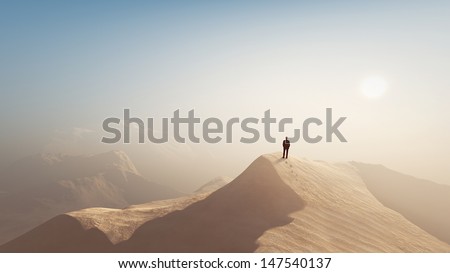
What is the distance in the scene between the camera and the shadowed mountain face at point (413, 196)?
123ft

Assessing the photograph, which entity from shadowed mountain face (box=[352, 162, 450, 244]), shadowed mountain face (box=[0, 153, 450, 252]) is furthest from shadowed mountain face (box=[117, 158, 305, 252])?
shadowed mountain face (box=[352, 162, 450, 244])

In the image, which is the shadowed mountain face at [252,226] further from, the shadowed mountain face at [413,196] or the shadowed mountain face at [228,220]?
the shadowed mountain face at [413,196]

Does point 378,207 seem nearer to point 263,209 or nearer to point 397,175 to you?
point 263,209

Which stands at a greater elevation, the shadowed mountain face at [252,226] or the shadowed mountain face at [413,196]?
the shadowed mountain face at [252,226]

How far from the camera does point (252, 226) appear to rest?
18.9 m

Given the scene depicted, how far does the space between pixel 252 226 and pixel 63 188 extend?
110 m

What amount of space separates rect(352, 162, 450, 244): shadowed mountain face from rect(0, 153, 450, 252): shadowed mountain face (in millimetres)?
14972

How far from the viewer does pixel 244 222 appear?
1947 cm

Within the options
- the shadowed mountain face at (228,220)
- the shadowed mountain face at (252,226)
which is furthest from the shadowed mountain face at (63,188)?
the shadowed mountain face at (228,220)

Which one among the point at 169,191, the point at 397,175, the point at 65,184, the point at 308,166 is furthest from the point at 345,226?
the point at 169,191

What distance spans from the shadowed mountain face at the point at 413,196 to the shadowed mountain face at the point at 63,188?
7349 cm

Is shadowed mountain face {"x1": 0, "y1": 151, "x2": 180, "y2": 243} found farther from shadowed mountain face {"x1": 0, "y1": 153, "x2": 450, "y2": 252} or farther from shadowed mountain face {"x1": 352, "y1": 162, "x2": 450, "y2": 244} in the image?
shadowed mountain face {"x1": 352, "y1": 162, "x2": 450, "y2": 244}

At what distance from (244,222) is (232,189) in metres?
4.42

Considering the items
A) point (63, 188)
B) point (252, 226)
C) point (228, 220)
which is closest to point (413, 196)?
point (252, 226)
